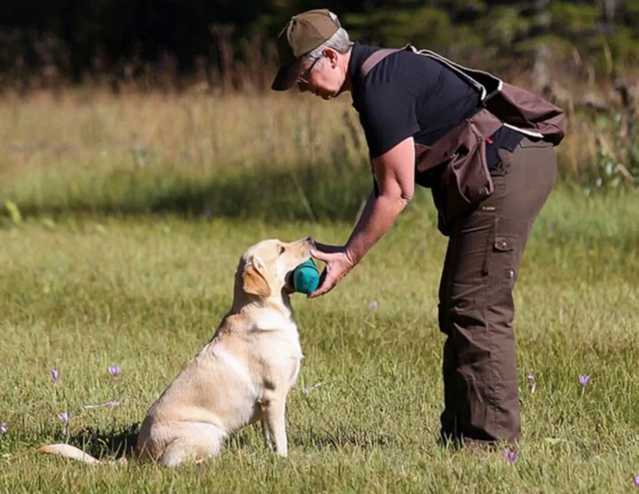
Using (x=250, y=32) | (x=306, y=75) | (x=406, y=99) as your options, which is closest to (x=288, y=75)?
(x=306, y=75)

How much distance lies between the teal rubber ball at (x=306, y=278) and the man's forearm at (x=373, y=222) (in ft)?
0.58

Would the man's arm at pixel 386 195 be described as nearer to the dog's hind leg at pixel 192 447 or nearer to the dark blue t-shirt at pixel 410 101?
the dark blue t-shirt at pixel 410 101

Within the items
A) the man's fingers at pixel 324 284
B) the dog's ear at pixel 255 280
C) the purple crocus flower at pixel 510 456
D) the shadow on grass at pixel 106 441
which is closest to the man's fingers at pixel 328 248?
the man's fingers at pixel 324 284

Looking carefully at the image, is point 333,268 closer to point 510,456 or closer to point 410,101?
point 410,101

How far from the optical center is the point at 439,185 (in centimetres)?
552

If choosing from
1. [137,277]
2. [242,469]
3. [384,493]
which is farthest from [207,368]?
[137,277]

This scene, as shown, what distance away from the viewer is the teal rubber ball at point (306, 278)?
17.9 ft

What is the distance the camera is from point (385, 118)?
5191mm

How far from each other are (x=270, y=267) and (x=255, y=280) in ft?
0.35

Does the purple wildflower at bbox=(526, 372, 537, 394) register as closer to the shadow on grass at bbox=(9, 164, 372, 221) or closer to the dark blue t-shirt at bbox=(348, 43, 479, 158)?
the dark blue t-shirt at bbox=(348, 43, 479, 158)

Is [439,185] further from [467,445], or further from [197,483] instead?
[197,483]

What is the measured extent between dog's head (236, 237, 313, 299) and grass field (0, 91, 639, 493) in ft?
2.04

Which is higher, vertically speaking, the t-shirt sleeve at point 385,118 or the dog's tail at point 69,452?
the t-shirt sleeve at point 385,118

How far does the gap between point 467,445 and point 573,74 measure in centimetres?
1332
